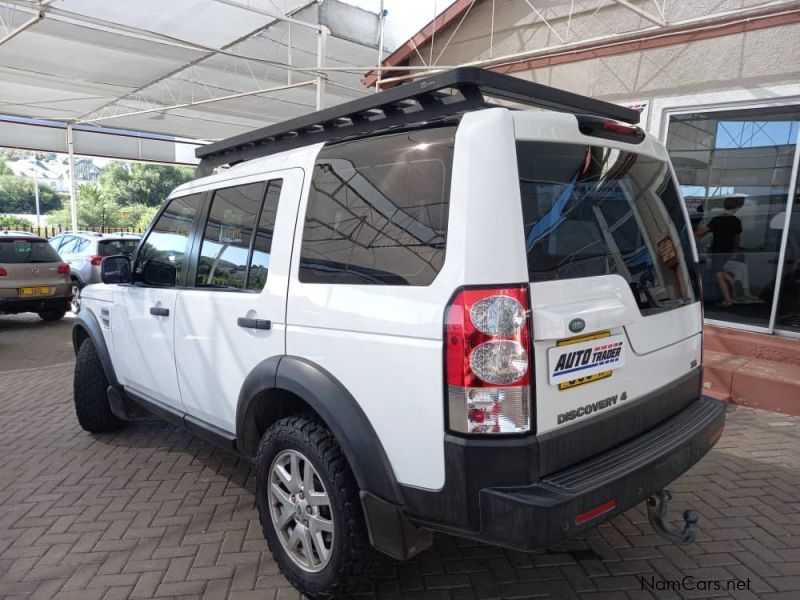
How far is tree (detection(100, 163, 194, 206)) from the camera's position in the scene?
61.3 metres

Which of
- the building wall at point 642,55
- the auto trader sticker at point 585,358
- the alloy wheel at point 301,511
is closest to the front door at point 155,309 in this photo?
the alloy wheel at point 301,511

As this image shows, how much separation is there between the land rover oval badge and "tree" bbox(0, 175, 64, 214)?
74739 mm

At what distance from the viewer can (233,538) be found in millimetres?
2926

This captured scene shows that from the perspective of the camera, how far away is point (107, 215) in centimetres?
5209

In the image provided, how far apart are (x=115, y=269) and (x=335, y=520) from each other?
105 inches

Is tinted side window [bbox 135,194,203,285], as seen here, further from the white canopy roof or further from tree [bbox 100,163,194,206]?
tree [bbox 100,163,194,206]

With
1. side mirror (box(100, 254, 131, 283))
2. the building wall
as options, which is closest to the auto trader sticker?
side mirror (box(100, 254, 131, 283))

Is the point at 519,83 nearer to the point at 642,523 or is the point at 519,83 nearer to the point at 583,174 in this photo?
the point at 583,174

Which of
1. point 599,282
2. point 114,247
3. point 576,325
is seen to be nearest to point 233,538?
point 576,325

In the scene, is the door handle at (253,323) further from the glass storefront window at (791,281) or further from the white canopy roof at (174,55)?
the white canopy roof at (174,55)

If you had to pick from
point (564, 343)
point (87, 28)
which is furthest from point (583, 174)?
point (87, 28)

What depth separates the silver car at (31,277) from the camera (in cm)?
863
